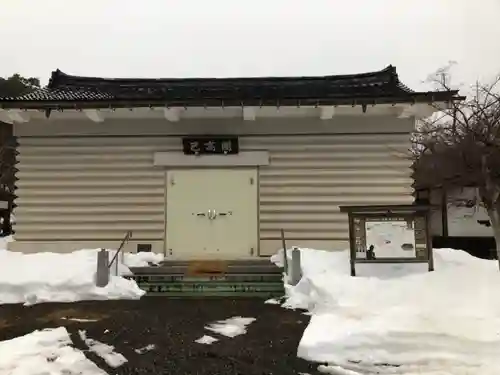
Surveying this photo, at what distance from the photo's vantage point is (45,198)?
11.4 m

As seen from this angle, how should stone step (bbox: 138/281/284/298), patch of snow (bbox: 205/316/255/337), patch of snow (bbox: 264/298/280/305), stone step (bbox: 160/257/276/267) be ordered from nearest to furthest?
patch of snow (bbox: 205/316/255/337) < patch of snow (bbox: 264/298/280/305) < stone step (bbox: 138/281/284/298) < stone step (bbox: 160/257/276/267)

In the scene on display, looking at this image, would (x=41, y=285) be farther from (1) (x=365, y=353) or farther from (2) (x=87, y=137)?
(1) (x=365, y=353)

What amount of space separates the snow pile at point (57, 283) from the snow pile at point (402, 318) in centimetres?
315

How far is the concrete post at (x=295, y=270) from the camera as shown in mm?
8757

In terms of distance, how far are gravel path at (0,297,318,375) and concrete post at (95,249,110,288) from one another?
2.09 ft

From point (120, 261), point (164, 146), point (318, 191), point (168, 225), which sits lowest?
point (120, 261)

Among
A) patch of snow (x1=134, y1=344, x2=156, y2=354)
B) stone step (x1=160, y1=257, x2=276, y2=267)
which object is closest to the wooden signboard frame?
stone step (x1=160, y1=257, x2=276, y2=267)

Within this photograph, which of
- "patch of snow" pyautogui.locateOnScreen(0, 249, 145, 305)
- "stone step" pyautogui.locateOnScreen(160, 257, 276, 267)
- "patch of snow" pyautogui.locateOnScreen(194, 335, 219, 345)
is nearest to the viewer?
"patch of snow" pyautogui.locateOnScreen(194, 335, 219, 345)

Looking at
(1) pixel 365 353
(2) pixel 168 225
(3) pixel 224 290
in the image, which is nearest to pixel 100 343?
(1) pixel 365 353

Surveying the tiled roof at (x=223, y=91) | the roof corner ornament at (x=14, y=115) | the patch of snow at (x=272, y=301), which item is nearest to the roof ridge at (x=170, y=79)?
the tiled roof at (x=223, y=91)

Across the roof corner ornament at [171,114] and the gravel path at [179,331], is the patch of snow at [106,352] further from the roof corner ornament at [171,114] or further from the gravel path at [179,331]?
the roof corner ornament at [171,114]

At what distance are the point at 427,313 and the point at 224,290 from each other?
160 inches

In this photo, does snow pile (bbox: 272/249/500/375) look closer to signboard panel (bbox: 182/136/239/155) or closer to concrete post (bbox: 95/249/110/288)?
concrete post (bbox: 95/249/110/288)

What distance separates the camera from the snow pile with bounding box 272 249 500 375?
15.6ft
